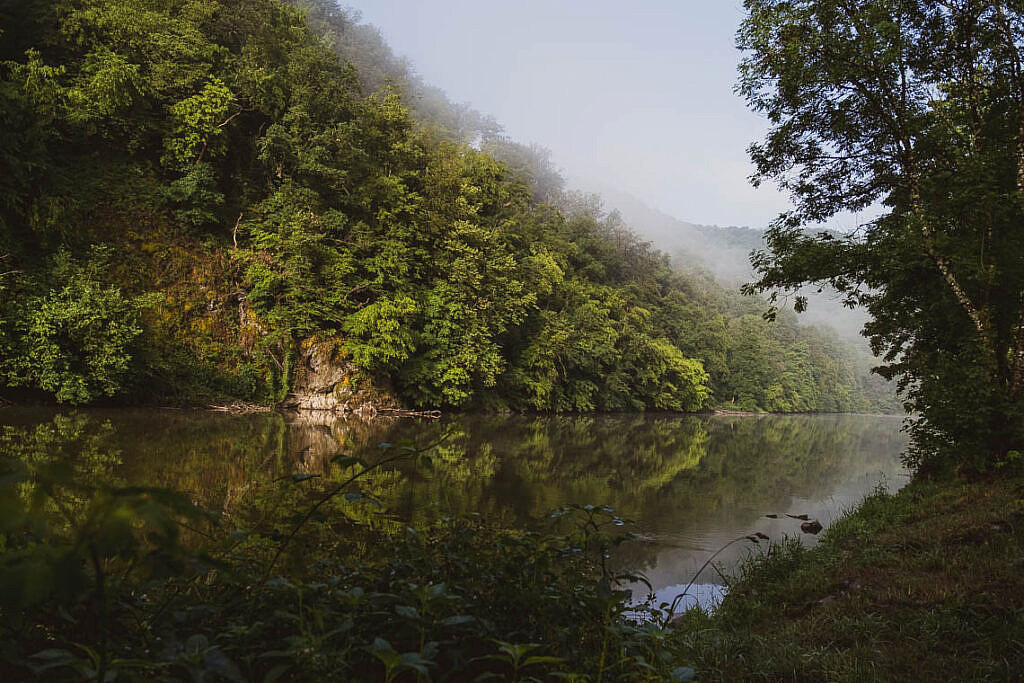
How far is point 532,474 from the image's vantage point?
37.1 feet

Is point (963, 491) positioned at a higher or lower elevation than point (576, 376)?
higher

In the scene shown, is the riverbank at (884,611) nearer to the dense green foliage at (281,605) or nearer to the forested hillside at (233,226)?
the dense green foliage at (281,605)

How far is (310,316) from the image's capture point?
21859 mm

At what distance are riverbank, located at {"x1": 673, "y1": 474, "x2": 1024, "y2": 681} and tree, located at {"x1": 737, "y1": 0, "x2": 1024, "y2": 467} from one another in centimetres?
308

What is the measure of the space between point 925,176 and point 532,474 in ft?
30.7

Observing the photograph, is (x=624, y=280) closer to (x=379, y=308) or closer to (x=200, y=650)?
(x=379, y=308)

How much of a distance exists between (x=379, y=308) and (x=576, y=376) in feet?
59.4

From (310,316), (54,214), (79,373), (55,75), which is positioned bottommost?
(79,373)

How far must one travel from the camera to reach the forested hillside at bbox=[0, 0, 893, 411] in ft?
50.0

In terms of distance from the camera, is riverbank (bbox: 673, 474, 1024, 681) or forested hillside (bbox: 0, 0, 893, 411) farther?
forested hillside (bbox: 0, 0, 893, 411)

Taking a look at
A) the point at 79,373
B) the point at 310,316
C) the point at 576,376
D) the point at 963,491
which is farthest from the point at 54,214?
the point at 576,376

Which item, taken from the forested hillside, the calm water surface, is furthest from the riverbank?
the forested hillside

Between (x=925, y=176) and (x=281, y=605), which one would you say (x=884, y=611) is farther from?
(x=925, y=176)

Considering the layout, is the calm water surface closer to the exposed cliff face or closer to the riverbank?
the riverbank
